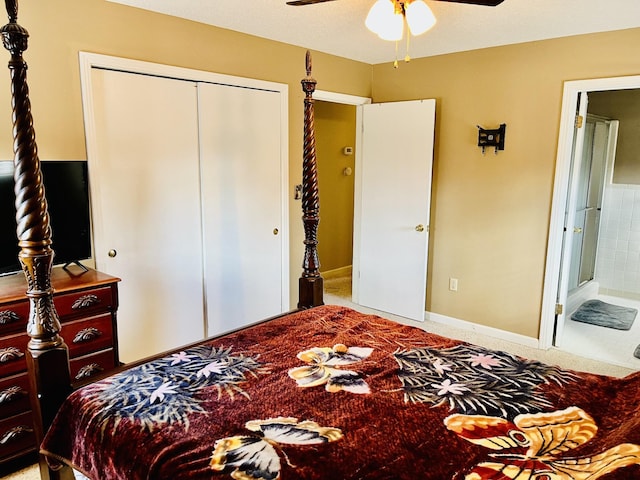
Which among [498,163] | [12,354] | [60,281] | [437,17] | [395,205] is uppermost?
[437,17]

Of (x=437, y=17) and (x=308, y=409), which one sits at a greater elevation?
(x=437, y=17)

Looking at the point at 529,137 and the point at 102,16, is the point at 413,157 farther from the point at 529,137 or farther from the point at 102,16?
the point at 102,16

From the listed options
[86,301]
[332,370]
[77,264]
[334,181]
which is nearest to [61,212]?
[77,264]

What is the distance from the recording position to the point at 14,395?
7.14ft

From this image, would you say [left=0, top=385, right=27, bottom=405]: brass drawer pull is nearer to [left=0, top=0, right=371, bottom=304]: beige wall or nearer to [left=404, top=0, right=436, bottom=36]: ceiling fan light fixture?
[left=0, top=0, right=371, bottom=304]: beige wall

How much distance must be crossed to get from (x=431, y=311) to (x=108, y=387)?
3.43 meters

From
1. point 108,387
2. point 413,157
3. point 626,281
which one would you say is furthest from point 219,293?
point 626,281

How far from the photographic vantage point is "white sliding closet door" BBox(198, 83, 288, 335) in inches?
134

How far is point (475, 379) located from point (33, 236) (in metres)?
1.71

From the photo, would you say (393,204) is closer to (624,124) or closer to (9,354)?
(624,124)

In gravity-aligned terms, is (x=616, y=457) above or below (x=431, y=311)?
above

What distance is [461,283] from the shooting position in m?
4.25

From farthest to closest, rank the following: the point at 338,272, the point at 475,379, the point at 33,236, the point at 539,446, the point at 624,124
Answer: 1. the point at 338,272
2. the point at 624,124
3. the point at 475,379
4. the point at 33,236
5. the point at 539,446

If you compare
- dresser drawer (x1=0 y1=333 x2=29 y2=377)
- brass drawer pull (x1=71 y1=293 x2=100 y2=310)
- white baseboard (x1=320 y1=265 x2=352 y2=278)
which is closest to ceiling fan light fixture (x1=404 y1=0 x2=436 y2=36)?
brass drawer pull (x1=71 y1=293 x2=100 y2=310)
